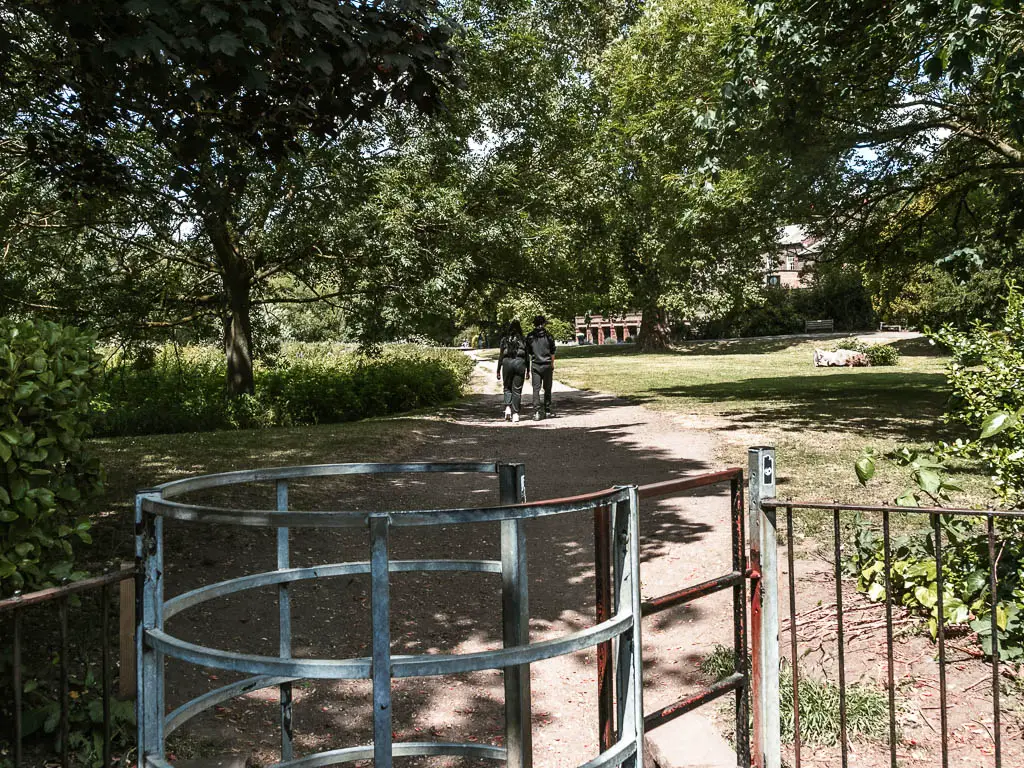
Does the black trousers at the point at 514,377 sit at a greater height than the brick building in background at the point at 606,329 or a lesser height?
lesser

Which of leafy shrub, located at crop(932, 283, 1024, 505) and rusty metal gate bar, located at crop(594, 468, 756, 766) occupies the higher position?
leafy shrub, located at crop(932, 283, 1024, 505)

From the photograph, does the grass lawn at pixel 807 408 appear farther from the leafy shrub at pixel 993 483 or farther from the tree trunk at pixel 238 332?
the tree trunk at pixel 238 332

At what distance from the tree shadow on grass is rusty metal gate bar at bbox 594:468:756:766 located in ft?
31.6

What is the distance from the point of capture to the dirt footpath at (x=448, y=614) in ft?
12.7

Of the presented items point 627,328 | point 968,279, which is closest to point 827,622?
point 968,279

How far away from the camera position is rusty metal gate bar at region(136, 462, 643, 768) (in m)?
1.91

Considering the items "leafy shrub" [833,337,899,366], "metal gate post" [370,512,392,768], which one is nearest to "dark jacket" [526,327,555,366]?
"metal gate post" [370,512,392,768]

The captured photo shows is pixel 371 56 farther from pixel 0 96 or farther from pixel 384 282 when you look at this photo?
pixel 384 282

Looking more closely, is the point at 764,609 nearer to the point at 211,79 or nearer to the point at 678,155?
the point at 211,79

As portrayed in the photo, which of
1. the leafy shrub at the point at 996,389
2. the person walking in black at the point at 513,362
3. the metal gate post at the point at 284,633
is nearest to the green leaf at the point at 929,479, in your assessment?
the leafy shrub at the point at 996,389

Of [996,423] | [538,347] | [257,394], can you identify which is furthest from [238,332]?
[996,423]

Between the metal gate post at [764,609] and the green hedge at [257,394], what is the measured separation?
1204cm

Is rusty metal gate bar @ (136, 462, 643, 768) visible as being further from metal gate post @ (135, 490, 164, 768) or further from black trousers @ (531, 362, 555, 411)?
black trousers @ (531, 362, 555, 411)

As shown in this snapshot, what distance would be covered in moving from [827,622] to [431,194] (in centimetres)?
1060
